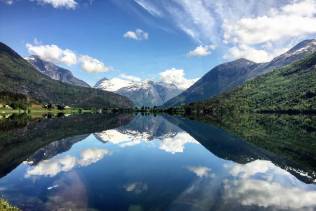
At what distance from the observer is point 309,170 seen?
66.2 m

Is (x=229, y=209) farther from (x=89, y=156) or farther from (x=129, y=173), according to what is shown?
(x=89, y=156)

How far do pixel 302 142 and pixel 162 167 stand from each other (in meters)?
56.9

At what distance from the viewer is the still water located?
4388 cm

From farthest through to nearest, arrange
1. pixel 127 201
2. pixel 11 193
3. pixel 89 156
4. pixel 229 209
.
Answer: pixel 89 156, pixel 11 193, pixel 127 201, pixel 229 209

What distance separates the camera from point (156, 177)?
59969 millimetres

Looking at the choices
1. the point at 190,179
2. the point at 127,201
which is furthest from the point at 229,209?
the point at 190,179

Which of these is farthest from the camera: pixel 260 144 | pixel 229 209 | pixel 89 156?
pixel 260 144

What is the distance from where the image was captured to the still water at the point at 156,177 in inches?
1727

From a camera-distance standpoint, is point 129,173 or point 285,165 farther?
point 285,165

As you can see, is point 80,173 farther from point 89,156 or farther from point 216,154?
point 216,154

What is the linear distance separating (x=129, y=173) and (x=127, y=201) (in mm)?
19226

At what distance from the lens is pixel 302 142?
360ft

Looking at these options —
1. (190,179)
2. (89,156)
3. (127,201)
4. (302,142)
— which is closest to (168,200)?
(127,201)

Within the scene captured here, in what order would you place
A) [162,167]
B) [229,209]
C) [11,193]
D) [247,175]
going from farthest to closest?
1. [162,167]
2. [247,175]
3. [11,193]
4. [229,209]
